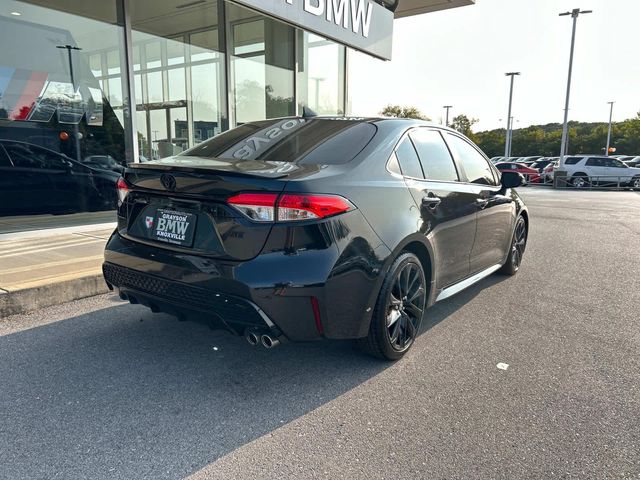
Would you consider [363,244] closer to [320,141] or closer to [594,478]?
[320,141]

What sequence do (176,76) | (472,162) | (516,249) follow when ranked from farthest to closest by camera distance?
1. (176,76)
2. (516,249)
3. (472,162)

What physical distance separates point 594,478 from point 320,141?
2349 mm

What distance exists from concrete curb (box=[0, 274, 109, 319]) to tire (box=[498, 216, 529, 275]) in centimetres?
420

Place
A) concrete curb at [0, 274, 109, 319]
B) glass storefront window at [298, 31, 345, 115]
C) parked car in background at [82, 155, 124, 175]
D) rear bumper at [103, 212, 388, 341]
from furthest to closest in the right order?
glass storefront window at [298, 31, 345, 115] < parked car in background at [82, 155, 124, 175] < concrete curb at [0, 274, 109, 319] < rear bumper at [103, 212, 388, 341]

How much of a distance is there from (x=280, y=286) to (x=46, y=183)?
7061 mm

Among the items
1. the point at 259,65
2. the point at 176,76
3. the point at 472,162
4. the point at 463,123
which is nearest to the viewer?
the point at 472,162

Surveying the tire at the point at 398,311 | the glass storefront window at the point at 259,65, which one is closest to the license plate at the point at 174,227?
the tire at the point at 398,311

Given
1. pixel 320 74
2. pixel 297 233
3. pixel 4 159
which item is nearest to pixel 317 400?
pixel 297 233

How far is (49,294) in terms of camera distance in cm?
424

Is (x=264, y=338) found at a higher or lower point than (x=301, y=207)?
lower

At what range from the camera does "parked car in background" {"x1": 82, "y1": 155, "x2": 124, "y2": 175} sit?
28.0 ft

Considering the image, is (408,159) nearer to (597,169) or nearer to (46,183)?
(46,183)

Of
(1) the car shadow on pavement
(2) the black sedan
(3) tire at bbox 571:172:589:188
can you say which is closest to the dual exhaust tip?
(2) the black sedan

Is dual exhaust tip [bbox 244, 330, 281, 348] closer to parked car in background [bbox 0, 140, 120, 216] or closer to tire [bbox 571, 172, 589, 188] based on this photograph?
parked car in background [bbox 0, 140, 120, 216]
